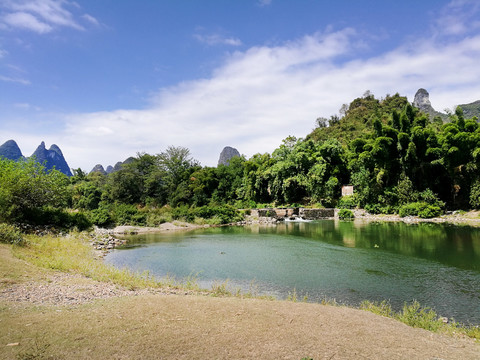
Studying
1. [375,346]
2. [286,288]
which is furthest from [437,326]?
[286,288]

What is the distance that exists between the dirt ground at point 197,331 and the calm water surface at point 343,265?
3.21 metres

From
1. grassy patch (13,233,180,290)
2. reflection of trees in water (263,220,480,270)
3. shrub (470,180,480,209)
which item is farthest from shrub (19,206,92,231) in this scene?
shrub (470,180,480,209)

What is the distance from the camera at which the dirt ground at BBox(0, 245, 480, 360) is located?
455 centimetres

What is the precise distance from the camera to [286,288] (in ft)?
35.1

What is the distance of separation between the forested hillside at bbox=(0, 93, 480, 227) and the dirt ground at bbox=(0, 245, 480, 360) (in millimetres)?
15441

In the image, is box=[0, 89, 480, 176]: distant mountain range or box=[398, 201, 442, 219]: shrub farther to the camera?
box=[0, 89, 480, 176]: distant mountain range

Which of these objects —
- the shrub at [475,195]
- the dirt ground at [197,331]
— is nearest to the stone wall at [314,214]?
the shrub at [475,195]

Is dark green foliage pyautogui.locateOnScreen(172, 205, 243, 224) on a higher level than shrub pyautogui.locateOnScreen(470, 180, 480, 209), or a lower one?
lower

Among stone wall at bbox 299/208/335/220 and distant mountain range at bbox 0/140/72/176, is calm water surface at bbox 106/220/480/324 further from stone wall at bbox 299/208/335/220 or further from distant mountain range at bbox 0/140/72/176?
distant mountain range at bbox 0/140/72/176

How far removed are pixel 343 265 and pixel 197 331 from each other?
10.4m

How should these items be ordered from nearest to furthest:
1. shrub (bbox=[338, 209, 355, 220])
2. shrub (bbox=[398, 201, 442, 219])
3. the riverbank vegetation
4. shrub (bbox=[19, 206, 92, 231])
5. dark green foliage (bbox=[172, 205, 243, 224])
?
the riverbank vegetation
shrub (bbox=[19, 206, 92, 231])
shrub (bbox=[398, 201, 442, 219])
dark green foliage (bbox=[172, 205, 243, 224])
shrub (bbox=[338, 209, 355, 220])

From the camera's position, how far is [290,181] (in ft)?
142

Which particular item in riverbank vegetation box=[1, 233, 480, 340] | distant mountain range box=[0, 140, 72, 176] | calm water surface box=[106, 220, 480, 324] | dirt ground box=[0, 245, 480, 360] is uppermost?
distant mountain range box=[0, 140, 72, 176]

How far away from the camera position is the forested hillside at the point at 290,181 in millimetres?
21891
